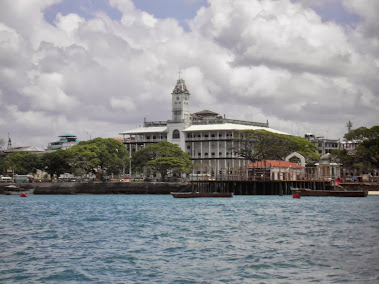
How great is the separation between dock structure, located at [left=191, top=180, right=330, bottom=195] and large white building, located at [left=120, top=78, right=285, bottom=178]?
34782mm

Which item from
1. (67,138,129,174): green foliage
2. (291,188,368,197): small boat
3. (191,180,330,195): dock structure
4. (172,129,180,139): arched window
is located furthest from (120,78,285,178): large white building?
(291,188,368,197): small boat

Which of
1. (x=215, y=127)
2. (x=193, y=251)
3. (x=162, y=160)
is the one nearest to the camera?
(x=193, y=251)

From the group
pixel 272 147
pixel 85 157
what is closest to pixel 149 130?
pixel 85 157

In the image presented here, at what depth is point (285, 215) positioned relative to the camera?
180ft

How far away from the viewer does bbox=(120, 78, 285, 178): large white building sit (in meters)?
153

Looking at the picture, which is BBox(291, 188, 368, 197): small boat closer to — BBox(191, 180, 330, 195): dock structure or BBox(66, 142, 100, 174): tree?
BBox(191, 180, 330, 195): dock structure

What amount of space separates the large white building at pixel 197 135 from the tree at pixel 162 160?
10.6 m

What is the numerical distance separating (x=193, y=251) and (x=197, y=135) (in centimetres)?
12762

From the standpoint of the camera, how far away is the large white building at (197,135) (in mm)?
153250

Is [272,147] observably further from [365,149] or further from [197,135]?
[197,135]

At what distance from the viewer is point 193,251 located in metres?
32.6

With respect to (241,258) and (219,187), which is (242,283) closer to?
(241,258)

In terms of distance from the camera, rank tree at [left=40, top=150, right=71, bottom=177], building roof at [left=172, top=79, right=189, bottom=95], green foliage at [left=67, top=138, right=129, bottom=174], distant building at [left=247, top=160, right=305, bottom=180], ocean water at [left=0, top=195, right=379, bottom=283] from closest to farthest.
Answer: ocean water at [left=0, top=195, right=379, bottom=283] < distant building at [left=247, top=160, right=305, bottom=180] < green foliage at [left=67, top=138, right=129, bottom=174] < tree at [left=40, top=150, right=71, bottom=177] < building roof at [left=172, top=79, right=189, bottom=95]

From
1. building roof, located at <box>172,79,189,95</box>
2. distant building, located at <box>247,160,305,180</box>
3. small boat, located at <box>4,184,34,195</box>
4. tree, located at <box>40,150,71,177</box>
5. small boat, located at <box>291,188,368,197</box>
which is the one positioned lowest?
small boat, located at <box>291,188,368,197</box>
